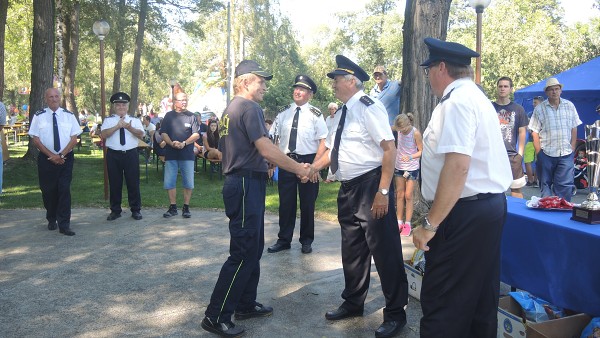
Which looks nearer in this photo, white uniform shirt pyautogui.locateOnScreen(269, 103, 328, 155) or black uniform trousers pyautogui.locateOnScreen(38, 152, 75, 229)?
white uniform shirt pyautogui.locateOnScreen(269, 103, 328, 155)

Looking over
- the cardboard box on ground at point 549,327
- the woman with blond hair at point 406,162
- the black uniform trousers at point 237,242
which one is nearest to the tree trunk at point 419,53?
the woman with blond hair at point 406,162

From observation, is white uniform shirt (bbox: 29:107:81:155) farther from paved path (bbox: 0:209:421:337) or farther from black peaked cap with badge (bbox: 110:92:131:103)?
paved path (bbox: 0:209:421:337)

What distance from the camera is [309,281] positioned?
5.35 meters

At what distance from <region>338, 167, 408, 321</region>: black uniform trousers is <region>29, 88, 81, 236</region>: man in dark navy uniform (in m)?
4.68

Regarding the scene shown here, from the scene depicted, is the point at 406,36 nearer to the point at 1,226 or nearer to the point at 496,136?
the point at 496,136

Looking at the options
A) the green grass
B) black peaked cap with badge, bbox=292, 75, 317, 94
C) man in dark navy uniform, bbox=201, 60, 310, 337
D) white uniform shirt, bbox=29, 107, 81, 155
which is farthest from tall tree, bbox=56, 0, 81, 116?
man in dark navy uniform, bbox=201, 60, 310, 337

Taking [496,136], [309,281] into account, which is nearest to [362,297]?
[309,281]

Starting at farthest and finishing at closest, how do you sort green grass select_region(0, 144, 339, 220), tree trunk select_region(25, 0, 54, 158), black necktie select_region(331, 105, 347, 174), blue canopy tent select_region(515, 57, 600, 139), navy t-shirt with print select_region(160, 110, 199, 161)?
tree trunk select_region(25, 0, 54, 158), blue canopy tent select_region(515, 57, 600, 139), green grass select_region(0, 144, 339, 220), navy t-shirt with print select_region(160, 110, 199, 161), black necktie select_region(331, 105, 347, 174)

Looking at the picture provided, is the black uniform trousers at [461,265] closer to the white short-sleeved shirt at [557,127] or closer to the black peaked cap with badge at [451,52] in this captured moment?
the black peaked cap with badge at [451,52]

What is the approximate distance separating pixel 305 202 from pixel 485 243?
3.82 metres

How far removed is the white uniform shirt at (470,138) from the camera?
8.85ft

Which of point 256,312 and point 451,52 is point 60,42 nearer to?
point 256,312

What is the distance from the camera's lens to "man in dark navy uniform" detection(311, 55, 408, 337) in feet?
13.3

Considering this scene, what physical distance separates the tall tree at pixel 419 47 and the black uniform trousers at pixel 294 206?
2.31 m
